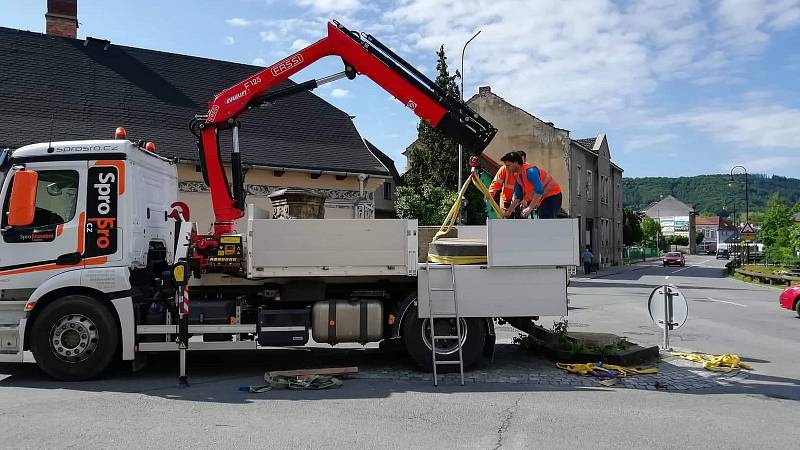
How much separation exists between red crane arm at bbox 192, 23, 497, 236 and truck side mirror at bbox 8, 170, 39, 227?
2.52 metres

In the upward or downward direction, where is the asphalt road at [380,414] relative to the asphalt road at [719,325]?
upward

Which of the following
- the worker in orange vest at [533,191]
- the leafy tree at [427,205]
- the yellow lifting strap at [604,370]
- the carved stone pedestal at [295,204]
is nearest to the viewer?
the yellow lifting strap at [604,370]

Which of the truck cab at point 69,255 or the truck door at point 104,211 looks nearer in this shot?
the truck cab at point 69,255

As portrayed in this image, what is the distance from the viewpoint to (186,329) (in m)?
7.74

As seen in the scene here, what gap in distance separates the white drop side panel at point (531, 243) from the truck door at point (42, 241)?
505cm

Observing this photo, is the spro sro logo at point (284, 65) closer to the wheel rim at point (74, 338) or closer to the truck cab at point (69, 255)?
the truck cab at point (69, 255)

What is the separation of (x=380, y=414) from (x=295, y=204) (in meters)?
4.13

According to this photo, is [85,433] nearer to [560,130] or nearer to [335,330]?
[335,330]

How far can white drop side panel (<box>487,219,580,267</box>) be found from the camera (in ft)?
26.4

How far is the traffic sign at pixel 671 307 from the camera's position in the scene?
9.77 m

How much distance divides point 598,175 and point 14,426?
46.0m

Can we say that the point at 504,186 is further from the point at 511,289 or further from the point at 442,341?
the point at 442,341

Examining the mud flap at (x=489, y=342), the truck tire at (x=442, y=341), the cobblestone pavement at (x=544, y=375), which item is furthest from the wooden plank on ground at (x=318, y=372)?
the mud flap at (x=489, y=342)

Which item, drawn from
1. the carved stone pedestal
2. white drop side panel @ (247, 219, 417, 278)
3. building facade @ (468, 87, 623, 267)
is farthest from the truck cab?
building facade @ (468, 87, 623, 267)
